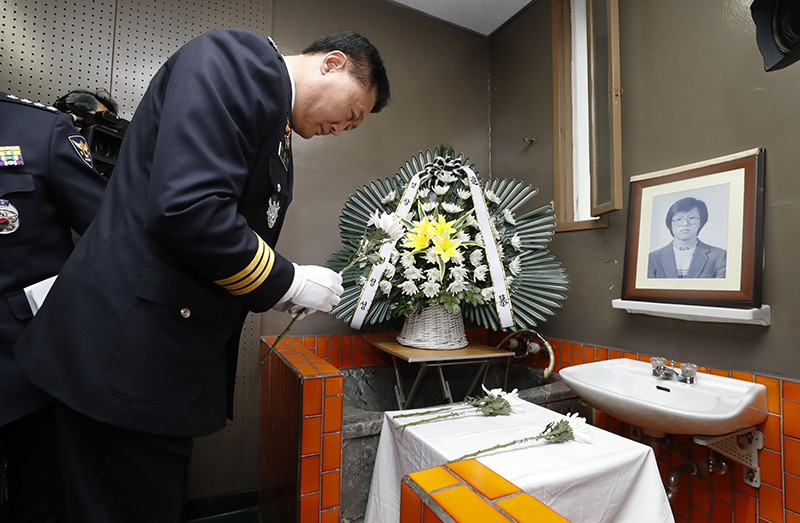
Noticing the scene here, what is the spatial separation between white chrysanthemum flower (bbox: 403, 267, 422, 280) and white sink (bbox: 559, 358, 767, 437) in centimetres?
70

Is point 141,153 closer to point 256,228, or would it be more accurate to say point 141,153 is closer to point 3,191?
point 256,228

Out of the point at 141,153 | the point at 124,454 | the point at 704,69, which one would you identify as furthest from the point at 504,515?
the point at 704,69

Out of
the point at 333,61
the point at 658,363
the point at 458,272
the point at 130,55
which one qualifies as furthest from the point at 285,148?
the point at 130,55

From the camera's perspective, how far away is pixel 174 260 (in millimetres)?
758

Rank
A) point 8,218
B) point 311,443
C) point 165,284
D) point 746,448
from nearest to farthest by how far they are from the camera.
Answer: point 165,284, point 8,218, point 311,443, point 746,448

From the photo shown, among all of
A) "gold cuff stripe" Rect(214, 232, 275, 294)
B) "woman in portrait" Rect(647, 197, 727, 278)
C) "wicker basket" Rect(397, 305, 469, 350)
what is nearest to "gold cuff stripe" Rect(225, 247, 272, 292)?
"gold cuff stripe" Rect(214, 232, 275, 294)

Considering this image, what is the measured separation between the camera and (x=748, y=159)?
56.2 inches

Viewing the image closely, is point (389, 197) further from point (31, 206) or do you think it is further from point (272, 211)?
point (31, 206)

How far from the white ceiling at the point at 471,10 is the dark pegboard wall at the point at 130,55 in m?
0.99

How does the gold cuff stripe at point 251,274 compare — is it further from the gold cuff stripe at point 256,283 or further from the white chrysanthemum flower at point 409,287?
the white chrysanthemum flower at point 409,287

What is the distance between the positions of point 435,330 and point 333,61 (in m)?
1.21

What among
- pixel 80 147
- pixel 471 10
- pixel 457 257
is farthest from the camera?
pixel 471 10

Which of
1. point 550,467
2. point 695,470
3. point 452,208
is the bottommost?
point 695,470

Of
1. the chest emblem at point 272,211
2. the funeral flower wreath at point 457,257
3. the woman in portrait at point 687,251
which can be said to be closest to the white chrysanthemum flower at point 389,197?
the funeral flower wreath at point 457,257
